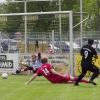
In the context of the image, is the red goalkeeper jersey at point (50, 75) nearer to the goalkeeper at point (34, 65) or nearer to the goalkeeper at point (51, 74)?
the goalkeeper at point (51, 74)

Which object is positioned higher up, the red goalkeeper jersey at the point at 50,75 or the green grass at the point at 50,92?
the red goalkeeper jersey at the point at 50,75

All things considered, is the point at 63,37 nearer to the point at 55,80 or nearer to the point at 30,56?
the point at 30,56

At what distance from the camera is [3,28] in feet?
129

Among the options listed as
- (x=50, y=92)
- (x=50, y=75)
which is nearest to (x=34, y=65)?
(x=50, y=75)

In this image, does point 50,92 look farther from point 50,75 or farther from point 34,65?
point 34,65

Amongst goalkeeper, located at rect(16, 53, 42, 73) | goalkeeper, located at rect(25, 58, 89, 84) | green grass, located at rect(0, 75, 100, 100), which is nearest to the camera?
green grass, located at rect(0, 75, 100, 100)

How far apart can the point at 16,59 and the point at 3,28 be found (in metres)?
10.1

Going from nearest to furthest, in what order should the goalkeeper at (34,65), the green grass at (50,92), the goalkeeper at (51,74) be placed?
the green grass at (50,92), the goalkeeper at (51,74), the goalkeeper at (34,65)

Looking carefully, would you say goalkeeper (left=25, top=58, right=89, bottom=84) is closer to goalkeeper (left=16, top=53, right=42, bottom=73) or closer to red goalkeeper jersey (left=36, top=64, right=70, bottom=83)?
red goalkeeper jersey (left=36, top=64, right=70, bottom=83)

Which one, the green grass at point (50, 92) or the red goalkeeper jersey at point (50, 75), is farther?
the red goalkeeper jersey at point (50, 75)

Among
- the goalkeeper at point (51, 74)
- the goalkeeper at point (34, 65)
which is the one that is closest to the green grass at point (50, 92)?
the goalkeeper at point (51, 74)

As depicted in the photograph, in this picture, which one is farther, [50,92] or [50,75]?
[50,75]

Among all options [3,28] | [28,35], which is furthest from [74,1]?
[28,35]

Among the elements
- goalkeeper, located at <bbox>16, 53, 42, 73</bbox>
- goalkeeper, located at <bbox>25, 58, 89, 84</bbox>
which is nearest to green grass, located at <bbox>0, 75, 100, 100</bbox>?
goalkeeper, located at <bbox>25, 58, 89, 84</bbox>
